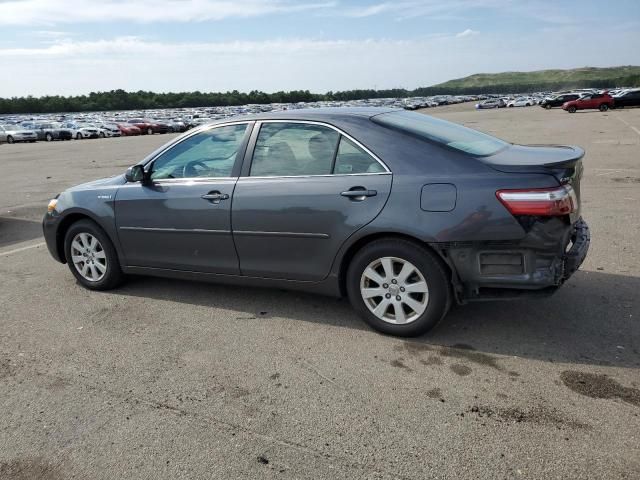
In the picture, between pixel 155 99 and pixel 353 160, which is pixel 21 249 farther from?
pixel 155 99

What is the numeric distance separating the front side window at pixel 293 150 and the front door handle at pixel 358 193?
10.7 inches

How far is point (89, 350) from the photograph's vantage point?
4.20 metres

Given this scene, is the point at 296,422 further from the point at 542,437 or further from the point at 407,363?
the point at 542,437

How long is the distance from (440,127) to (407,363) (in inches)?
79.4

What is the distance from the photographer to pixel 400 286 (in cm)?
406

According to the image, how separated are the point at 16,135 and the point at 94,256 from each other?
41.5 metres

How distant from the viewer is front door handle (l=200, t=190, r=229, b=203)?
15.1ft

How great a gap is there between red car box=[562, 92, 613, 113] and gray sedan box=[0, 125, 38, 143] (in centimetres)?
4215

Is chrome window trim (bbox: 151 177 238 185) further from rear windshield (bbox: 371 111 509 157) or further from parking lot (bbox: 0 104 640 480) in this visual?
rear windshield (bbox: 371 111 509 157)

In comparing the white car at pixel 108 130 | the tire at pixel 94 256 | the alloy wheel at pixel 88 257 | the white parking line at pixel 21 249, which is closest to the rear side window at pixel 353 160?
the tire at pixel 94 256

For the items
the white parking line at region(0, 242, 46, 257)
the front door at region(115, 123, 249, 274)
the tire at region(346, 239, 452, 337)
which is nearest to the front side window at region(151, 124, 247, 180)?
the front door at region(115, 123, 249, 274)

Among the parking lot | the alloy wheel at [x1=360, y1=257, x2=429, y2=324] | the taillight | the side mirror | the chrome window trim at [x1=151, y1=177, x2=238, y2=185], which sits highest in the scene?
the side mirror

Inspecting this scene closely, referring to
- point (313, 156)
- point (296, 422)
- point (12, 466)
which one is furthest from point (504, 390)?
point (12, 466)

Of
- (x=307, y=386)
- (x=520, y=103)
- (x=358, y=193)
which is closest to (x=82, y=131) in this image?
(x=358, y=193)
